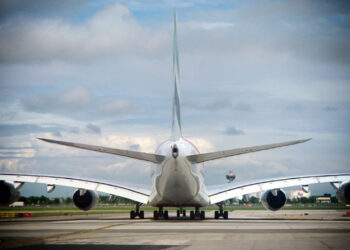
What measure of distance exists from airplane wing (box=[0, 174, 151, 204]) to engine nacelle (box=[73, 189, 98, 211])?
2131 millimetres

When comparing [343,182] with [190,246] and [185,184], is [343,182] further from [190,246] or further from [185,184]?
[190,246]

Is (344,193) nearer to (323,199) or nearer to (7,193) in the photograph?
(7,193)

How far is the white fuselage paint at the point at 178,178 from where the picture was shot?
26391 millimetres

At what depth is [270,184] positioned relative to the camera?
32.1 m

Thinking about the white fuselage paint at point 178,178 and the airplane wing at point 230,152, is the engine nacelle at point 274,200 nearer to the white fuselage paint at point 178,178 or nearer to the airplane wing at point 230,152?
the white fuselage paint at point 178,178

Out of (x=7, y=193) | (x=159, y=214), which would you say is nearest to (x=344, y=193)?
(x=159, y=214)

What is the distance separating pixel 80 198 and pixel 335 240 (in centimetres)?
2195

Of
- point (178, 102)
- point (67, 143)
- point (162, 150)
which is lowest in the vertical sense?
point (67, 143)

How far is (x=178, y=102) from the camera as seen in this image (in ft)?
104

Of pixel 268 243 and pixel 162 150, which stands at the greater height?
pixel 162 150

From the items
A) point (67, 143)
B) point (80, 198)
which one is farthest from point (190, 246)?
point (80, 198)

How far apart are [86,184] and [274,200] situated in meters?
13.0

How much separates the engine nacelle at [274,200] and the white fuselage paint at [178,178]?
5225 mm

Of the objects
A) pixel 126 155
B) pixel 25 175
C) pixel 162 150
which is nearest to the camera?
pixel 126 155
